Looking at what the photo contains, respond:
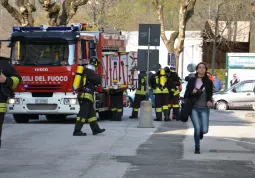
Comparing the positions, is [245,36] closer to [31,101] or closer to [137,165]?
[31,101]

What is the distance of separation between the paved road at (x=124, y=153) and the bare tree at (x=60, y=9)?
1058 cm

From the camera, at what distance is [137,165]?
11961mm

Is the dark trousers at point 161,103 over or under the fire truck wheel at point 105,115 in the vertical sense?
over

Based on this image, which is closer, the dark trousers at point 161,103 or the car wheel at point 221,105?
the dark trousers at point 161,103

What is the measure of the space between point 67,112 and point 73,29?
2448 mm

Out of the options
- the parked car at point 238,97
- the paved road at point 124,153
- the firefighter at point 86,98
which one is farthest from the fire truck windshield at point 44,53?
the parked car at point 238,97

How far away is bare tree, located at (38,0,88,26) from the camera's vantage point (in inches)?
1168

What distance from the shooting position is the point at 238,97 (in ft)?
110

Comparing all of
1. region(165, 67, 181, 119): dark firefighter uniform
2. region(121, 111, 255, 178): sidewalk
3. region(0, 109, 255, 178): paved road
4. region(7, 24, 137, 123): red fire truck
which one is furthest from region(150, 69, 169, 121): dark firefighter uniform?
region(121, 111, 255, 178): sidewalk

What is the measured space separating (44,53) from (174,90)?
15.9 ft

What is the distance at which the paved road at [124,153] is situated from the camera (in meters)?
11.2

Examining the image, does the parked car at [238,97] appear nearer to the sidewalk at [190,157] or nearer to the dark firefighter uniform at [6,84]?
the sidewalk at [190,157]

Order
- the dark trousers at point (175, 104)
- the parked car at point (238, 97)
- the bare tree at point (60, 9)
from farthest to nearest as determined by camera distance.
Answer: the parked car at point (238, 97), the bare tree at point (60, 9), the dark trousers at point (175, 104)

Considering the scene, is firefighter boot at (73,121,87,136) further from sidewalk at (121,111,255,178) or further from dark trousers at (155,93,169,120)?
dark trousers at (155,93,169,120)
